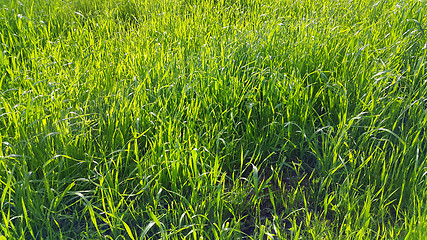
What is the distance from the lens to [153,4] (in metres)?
3.80

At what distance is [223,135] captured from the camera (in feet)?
6.72

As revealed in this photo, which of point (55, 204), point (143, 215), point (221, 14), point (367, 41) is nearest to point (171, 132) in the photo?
point (143, 215)

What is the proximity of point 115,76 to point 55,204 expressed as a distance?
1232 millimetres

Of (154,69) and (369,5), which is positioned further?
(369,5)

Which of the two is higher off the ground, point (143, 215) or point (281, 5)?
point (281, 5)

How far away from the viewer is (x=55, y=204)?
5.16ft

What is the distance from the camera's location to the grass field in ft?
5.20

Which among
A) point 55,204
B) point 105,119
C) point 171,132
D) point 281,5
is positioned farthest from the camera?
point 281,5

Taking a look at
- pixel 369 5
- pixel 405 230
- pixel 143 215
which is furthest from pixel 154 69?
pixel 369 5

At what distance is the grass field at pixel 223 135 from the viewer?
1585mm

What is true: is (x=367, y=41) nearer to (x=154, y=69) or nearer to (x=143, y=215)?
(x=154, y=69)

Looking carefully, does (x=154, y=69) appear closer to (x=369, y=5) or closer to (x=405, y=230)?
(x=405, y=230)

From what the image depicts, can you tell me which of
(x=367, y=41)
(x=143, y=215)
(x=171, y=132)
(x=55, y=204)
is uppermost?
(x=367, y=41)

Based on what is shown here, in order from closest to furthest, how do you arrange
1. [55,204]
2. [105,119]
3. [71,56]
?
[55,204], [105,119], [71,56]
